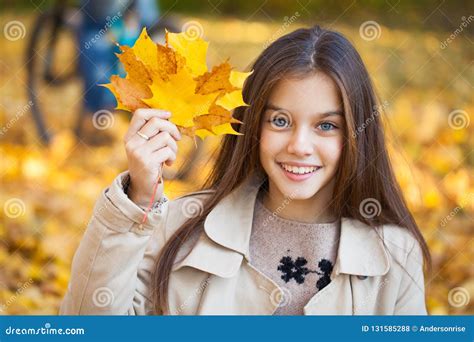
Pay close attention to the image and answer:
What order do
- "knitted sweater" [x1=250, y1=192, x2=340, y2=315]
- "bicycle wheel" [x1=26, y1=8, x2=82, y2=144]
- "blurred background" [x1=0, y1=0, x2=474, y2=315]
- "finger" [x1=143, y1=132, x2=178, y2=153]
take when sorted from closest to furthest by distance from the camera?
"finger" [x1=143, y1=132, x2=178, y2=153] < "knitted sweater" [x1=250, y1=192, x2=340, y2=315] < "blurred background" [x1=0, y1=0, x2=474, y2=315] < "bicycle wheel" [x1=26, y1=8, x2=82, y2=144]

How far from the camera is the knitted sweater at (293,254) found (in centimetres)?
171

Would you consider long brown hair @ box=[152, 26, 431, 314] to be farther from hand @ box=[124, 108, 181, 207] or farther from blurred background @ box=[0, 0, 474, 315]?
blurred background @ box=[0, 0, 474, 315]

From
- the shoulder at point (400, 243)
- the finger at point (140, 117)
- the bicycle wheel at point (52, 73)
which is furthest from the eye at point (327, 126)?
the bicycle wheel at point (52, 73)

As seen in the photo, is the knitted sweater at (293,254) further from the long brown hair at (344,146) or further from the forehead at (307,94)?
the forehead at (307,94)

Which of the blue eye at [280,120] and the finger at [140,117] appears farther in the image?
the blue eye at [280,120]

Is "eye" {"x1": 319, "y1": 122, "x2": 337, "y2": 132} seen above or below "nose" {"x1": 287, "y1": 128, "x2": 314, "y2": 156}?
above

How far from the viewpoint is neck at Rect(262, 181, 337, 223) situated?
1.77 metres

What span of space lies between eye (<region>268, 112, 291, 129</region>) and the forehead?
2 cm

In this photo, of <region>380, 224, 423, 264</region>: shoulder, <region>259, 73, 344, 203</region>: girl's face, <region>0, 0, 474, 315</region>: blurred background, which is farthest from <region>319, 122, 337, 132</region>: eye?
<region>0, 0, 474, 315</region>: blurred background

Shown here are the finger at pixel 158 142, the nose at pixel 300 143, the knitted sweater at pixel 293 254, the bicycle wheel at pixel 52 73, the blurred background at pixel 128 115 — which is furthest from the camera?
the bicycle wheel at pixel 52 73

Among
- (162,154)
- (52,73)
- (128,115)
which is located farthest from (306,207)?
(52,73)

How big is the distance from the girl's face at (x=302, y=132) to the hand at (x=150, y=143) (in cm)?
28

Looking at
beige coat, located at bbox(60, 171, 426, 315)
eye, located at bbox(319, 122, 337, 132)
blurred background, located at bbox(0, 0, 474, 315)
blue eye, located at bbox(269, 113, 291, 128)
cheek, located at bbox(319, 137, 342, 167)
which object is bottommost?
beige coat, located at bbox(60, 171, 426, 315)

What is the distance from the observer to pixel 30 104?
3.88m
